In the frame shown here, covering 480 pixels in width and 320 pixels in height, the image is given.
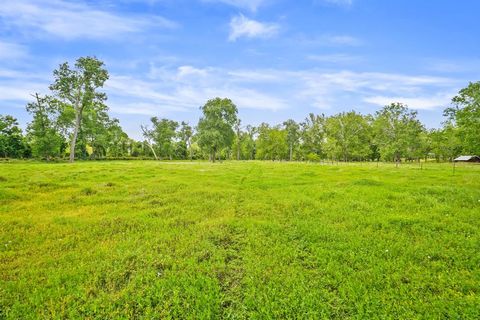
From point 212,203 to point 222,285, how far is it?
889 cm

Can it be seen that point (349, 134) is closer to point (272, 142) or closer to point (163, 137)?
point (272, 142)

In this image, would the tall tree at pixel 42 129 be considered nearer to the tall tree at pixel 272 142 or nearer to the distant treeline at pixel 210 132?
the distant treeline at pixel 210 132

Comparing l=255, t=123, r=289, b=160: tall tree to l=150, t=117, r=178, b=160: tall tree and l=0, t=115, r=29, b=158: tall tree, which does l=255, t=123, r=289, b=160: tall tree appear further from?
l=0, t=115, r=29, b=158: tall tree

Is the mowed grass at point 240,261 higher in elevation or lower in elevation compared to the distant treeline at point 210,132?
lower

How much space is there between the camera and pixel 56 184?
20.6 m

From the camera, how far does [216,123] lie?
220 feet

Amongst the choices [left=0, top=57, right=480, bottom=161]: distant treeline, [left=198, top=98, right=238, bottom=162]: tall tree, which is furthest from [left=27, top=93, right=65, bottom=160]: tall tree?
[left=198, top=98, right=238, bottom=162]: tall tree

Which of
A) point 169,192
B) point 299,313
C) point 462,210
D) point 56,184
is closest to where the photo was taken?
point 299,313

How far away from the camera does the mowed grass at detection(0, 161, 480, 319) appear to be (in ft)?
19.2

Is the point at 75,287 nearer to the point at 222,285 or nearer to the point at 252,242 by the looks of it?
the point at 222,285

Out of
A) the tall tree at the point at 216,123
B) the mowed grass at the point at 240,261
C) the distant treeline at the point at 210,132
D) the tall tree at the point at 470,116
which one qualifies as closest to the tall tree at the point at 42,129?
the distant treeline at the point at 210,132

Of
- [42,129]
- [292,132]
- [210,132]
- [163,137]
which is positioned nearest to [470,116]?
[210,132]

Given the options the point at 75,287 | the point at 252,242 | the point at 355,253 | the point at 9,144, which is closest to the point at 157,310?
the point at 75,287

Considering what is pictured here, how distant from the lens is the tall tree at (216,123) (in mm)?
66000
